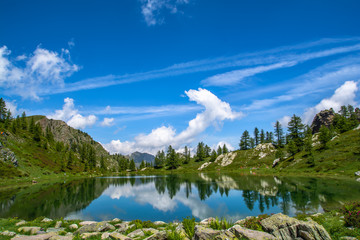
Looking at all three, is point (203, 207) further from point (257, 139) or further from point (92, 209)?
point (257, 139)


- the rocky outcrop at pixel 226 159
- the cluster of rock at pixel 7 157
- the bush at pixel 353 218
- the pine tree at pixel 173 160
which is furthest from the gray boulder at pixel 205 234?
the pine tree at pixel 173 160

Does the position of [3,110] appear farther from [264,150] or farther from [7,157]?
[264,150]

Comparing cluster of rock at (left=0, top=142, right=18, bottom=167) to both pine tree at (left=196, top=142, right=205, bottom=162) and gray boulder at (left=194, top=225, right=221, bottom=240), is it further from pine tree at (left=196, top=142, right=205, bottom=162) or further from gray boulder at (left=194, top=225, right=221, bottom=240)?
pine tree at (left=196, top=142, right=205, bottom=162)

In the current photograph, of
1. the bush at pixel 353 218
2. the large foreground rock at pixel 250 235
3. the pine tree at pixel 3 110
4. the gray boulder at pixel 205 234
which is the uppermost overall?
the pine tree at pixel 3 110

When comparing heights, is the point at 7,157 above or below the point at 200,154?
above

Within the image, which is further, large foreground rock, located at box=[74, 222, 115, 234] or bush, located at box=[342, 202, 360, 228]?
large foreground rock, located at box=[74, 222, 115, 234]

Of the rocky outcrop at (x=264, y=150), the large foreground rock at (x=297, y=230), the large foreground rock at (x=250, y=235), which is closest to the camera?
the large foreground rock at (x=250, y=235)

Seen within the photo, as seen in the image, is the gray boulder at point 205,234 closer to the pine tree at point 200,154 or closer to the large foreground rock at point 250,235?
the large foreground rock at point 250,235

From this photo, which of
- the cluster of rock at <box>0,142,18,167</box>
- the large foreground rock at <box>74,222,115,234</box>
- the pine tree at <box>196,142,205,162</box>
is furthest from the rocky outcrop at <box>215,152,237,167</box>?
the large foreground rock at <box>74,222,115,234</box>

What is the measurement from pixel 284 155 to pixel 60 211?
120m

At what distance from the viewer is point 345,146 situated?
83.1 metres

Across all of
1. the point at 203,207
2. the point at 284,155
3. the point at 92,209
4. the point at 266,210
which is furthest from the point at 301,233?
the point at 284,155

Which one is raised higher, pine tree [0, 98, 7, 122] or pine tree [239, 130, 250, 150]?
pine tree [0, 98, 7, 122]

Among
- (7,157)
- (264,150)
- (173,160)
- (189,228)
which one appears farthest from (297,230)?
(173,160)
